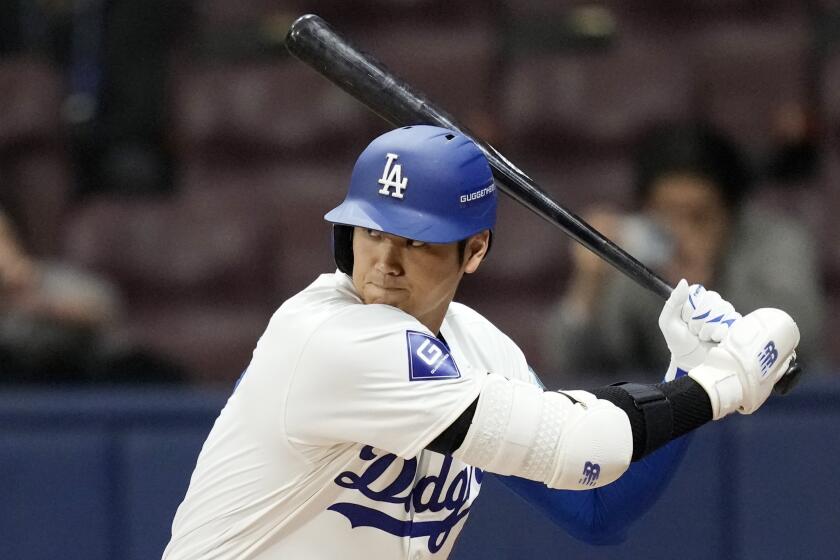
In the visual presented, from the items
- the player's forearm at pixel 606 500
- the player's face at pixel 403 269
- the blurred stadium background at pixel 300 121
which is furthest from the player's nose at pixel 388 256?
the blurred stadium background at pixel 300 121

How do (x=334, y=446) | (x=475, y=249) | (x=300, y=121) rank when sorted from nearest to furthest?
(x=334, y=446) → (x=475, y=249) → (x=300, y=121)

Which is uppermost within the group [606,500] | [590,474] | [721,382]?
[721,382]

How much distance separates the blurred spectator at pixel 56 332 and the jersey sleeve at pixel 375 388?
1.94 m

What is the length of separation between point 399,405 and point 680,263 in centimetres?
202

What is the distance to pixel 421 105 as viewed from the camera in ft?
8.27

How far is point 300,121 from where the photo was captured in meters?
5.04

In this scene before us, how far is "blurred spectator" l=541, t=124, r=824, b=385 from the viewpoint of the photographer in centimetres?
388

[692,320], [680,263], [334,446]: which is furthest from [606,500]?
[680,263]

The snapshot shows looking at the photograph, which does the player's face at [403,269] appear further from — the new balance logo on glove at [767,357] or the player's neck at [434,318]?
the new balance logo on glove at [767,357]

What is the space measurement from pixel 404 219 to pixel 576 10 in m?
3.07

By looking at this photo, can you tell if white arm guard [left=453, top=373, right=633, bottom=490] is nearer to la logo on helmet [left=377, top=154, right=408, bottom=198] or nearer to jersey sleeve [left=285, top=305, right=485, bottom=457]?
jersey sleeve [left=285, top=305, right=485, bottom=457]

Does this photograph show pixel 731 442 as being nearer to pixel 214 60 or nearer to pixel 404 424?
pixel 404 424

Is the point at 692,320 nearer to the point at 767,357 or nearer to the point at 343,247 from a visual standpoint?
the point at 767,357

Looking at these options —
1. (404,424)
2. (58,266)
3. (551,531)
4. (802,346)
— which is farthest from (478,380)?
(58,266)
